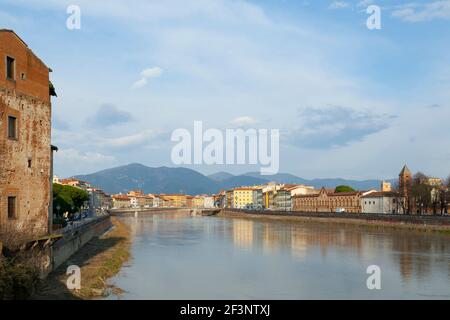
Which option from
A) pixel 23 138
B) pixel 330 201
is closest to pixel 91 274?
pixel 23 138

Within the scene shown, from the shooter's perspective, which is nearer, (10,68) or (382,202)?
(10,68)

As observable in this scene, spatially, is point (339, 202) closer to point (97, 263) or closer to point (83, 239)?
point (83, 239)

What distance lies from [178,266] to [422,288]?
1440cm

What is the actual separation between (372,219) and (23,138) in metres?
58.1

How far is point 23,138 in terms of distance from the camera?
2138 cm

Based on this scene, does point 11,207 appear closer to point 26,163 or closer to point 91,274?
point 26,163

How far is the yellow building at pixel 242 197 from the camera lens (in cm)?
18512

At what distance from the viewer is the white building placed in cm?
8988

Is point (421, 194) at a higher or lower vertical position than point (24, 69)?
lower

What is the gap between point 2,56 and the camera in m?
20.2

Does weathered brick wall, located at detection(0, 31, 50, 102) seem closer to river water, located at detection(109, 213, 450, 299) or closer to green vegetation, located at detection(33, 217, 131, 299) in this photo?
green vegetation, located at detection(33, 217, 131, 299)

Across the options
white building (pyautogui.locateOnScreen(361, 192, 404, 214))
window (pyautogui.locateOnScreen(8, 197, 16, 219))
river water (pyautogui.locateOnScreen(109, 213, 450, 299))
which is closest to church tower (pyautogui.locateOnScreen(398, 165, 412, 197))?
white building (pyautogui.locateOnScreen(361, 192, 404, 214))
